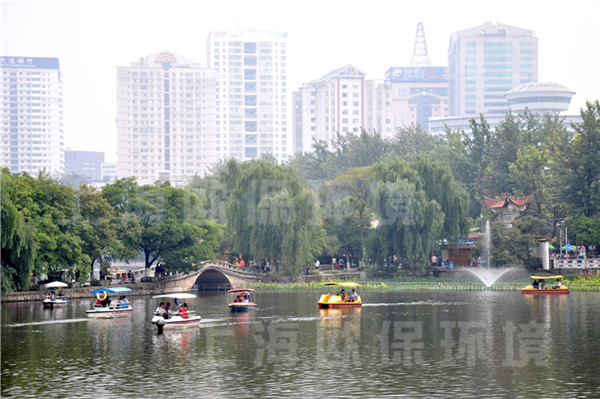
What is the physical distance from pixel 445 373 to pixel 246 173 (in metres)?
49.5

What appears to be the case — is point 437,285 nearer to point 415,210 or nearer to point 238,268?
point 415,210

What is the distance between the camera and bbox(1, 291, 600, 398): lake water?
29812 mm

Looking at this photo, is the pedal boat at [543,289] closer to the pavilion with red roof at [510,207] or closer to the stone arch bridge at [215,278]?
the pavilion with red roof at [510,207]

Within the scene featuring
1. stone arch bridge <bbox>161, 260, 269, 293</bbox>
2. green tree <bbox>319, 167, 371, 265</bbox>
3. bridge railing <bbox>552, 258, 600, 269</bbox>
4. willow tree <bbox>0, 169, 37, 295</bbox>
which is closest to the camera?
willow tree <bbox>0, 169, 37, 295</bbox>

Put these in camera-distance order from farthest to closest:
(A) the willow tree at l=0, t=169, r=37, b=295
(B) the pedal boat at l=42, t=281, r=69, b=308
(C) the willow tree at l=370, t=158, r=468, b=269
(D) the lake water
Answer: (C) the willow tree at l=370, t=158, r=468, b=269 < (B) the pedal boat at l=42, t=281, r=69, b=308 < (A) the willow tree at l=0, t=169, r=37, b=295 < (D) the lake water

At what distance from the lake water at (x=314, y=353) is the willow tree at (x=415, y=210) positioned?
69.5 ft

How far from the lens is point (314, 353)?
123 ft

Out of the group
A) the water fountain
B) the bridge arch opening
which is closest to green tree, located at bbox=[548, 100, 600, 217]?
the water fountain

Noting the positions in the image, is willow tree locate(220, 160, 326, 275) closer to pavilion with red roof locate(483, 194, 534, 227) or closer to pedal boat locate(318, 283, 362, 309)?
pedal boat locate(318, 283, 362, 309)

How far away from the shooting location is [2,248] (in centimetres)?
5544

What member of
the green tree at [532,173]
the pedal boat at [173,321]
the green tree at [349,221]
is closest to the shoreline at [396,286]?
the green tree at [349,221]

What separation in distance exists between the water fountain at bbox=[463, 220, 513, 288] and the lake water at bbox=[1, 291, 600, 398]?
19.8 m

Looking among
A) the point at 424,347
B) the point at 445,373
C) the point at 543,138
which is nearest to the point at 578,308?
the point at 424,347

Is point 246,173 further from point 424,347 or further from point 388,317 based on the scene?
point 424,347
